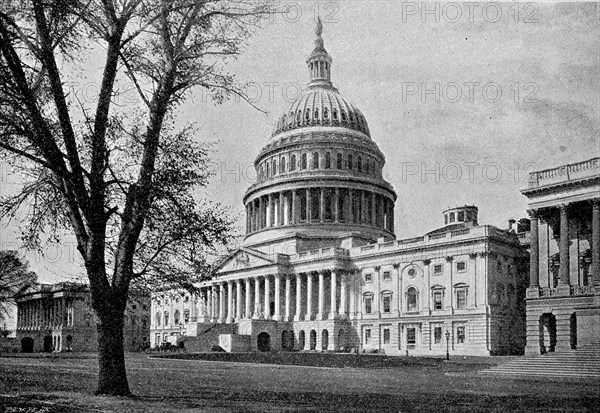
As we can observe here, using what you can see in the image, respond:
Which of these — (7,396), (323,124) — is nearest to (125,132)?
(7,396)

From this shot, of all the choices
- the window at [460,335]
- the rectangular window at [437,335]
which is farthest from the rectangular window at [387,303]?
the window at [460,335]

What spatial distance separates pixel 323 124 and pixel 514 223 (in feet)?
126

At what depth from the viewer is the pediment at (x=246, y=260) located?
3836 inches

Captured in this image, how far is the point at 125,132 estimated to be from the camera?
21797mm

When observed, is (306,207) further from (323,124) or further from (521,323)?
(521,323)

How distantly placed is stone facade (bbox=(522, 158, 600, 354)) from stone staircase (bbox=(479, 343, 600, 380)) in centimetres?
976

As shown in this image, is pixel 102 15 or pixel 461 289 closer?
pixel 102 15

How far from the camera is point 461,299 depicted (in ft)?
253

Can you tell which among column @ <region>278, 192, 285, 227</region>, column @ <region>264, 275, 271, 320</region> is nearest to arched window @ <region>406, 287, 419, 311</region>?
column @ <region>264, 275, 271, 320</region>

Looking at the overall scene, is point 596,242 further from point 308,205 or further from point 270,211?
point 270,211

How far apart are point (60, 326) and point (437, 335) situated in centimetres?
8058

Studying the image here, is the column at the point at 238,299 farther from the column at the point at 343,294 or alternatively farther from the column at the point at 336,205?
the column at the point at 343,294

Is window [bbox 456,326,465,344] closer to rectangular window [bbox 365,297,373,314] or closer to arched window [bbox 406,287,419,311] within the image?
arched window [bbox 406,287,419,311]

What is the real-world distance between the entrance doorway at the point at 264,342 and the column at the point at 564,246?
152ft
